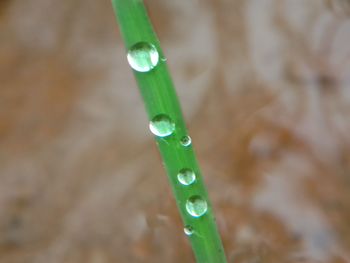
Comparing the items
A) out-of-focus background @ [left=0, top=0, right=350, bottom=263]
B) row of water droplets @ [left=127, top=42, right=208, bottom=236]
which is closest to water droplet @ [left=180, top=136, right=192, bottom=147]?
row of water droplets @ [left=127, top=42, right=208, bottom=236]

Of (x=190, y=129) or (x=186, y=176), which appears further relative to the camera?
(x=190, y=129)

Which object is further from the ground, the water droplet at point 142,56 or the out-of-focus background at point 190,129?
the out-of-focus background at point 190,129

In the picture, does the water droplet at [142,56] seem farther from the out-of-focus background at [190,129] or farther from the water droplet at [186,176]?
the out-of-focus background at [190,129]

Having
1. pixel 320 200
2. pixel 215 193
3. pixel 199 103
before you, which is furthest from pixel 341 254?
pixel 199 103

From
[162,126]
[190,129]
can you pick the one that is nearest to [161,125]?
[162,126]

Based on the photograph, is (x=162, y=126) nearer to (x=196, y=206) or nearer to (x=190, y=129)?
(x=196, y=206)

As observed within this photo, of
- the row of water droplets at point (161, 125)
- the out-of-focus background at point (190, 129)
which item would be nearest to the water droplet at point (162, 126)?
the row of water droplets at point (161, 125)

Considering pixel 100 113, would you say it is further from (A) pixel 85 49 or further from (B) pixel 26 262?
(B) pixel 26 262
